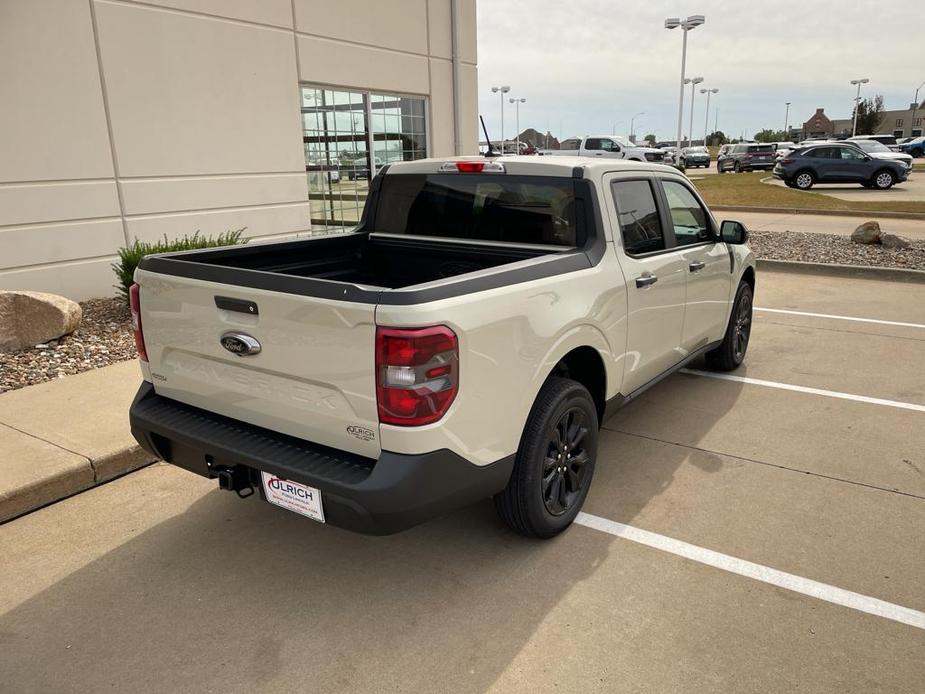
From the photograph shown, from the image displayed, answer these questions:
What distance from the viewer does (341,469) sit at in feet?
8.82

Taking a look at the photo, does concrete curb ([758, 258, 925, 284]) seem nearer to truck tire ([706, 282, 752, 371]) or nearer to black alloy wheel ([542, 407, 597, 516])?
truck tire ([706, 282, 752, 371])

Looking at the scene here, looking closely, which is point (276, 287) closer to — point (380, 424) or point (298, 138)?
point (380, 424)

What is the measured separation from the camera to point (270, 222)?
1011cm

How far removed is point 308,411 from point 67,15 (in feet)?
22.9

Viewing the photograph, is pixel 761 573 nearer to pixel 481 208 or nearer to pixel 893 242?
pixel 481 208

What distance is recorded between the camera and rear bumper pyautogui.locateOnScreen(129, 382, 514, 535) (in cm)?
257

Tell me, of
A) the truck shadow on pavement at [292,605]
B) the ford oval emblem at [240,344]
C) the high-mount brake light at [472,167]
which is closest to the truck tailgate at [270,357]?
the ford oval emblem at [240,344]

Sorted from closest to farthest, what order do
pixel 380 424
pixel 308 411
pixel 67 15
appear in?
pixel 380 424 < pixel 308 411 < pixel 67 15

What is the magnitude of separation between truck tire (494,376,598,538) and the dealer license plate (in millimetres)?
881

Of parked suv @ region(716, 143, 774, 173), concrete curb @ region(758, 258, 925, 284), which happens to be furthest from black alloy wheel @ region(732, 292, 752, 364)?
parked suv @ region(716, 143, 774, 173)

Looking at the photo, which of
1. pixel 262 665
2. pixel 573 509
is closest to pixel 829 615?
pixel 573 509

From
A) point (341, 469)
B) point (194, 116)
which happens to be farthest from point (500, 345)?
point (194, 116)

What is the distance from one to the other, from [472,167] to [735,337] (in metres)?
3.07

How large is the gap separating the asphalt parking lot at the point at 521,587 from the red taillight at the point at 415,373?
0.94m
